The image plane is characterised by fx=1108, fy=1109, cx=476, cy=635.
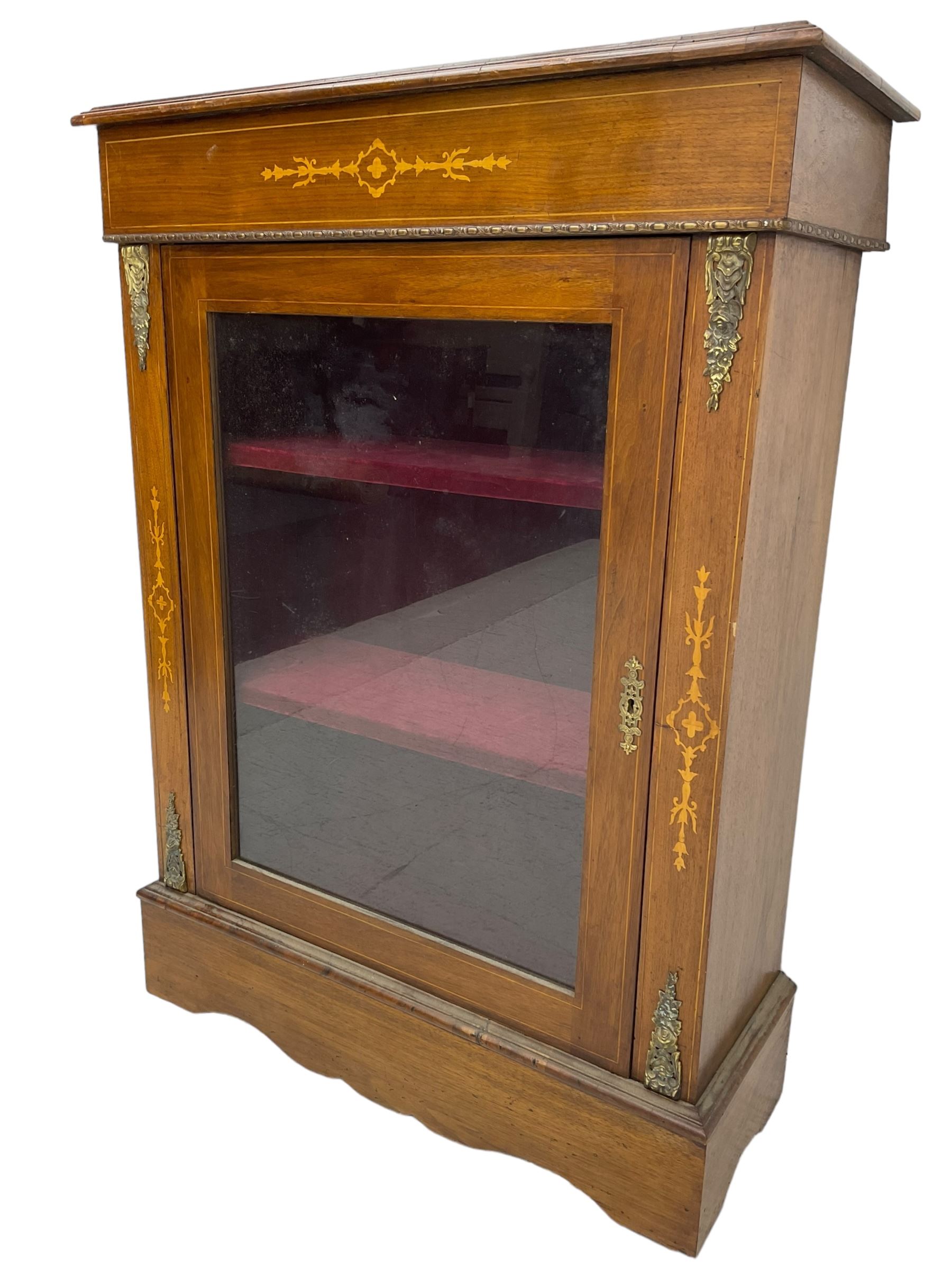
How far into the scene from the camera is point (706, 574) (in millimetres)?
1413

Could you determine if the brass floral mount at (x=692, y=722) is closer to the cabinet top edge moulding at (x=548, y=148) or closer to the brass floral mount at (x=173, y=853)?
the cabinet top edge moulding at (x=548, y=148)

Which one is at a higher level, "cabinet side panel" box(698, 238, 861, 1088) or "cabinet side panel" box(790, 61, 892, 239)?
"cabinet side panel" box(790, 61, 892, 239)

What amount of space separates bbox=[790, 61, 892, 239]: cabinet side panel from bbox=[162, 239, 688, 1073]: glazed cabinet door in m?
0.16

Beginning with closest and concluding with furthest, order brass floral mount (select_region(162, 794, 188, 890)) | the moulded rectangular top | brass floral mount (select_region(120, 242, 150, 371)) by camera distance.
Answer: the moulded rectangular top → brass floral mount (select_region(120, 242, 150, 371)) → brass floral mount (select_region(162, 794, 188, 890))

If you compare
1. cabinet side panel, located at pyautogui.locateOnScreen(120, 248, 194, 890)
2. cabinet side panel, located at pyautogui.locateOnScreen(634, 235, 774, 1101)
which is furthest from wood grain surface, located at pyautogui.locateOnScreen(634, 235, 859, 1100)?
cabinet side panel, located at pyautogui.locateOnScreen(120, 248, 194, 890)

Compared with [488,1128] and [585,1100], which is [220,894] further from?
[585,1100]

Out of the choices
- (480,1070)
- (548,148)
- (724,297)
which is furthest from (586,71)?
(480,1070)

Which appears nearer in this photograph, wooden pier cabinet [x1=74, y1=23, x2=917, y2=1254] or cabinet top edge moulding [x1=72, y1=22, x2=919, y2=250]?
cabinet top edge moulding [x1=72, y1=22, x2=919, y2=250]

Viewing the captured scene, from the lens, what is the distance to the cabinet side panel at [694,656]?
1.34 metres

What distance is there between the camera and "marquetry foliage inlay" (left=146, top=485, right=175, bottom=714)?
76.0 inches

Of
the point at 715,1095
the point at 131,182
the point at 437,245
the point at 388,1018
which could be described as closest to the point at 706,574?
the point at 437,245

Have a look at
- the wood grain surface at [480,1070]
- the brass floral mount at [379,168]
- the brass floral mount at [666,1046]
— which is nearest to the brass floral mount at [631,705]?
the brass floral mount at [666,1046]

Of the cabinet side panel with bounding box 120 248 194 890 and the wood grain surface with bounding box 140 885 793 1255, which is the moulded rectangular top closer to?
the cabinet side panel with bounding box 120 248 194 890

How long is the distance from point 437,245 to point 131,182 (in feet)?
1.95
